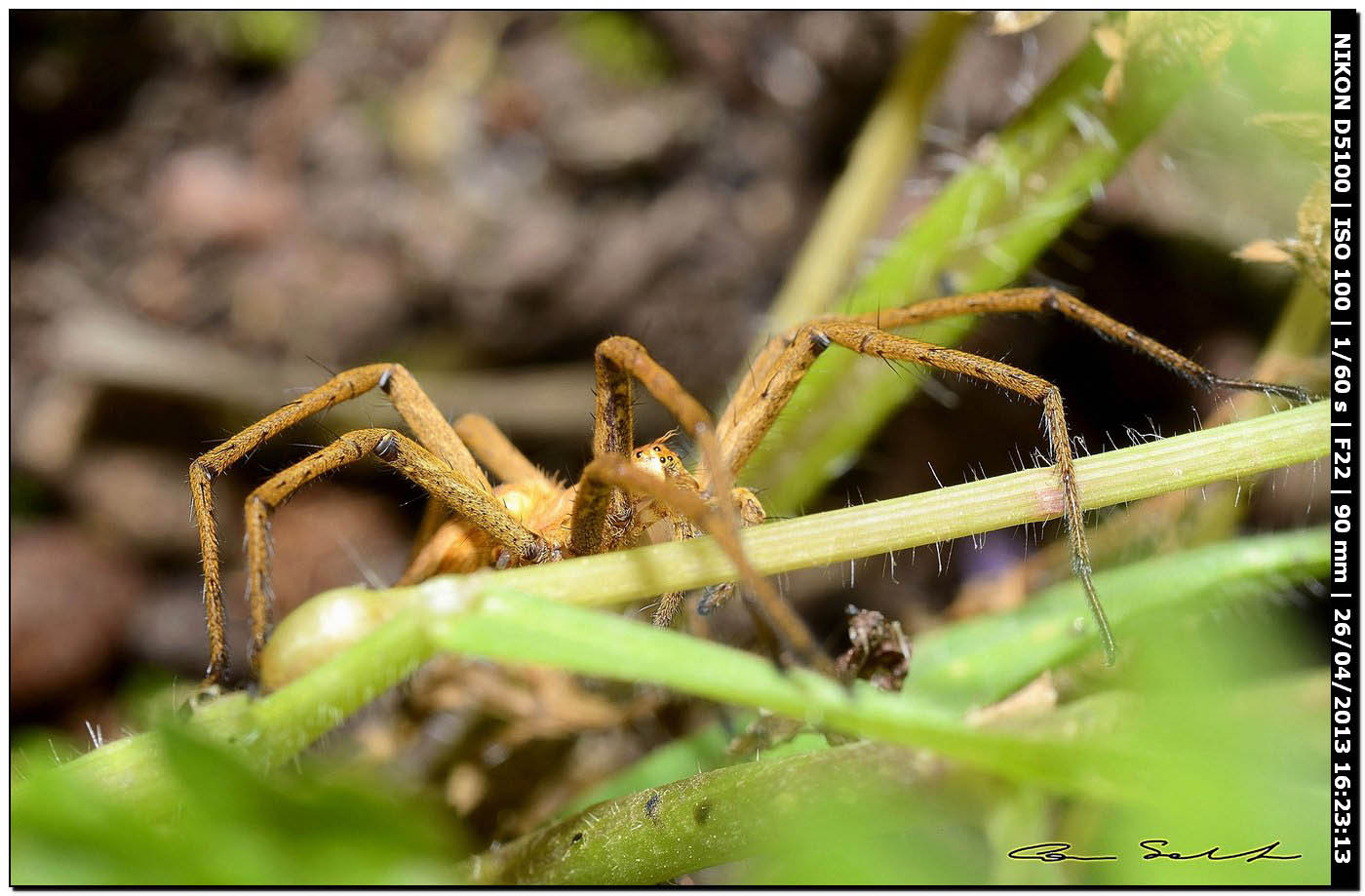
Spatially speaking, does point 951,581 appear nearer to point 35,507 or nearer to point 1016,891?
point 1016,891

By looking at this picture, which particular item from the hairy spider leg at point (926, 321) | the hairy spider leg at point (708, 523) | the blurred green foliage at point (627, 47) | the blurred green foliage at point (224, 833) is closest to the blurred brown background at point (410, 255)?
the blurred green foliage at point (627, 47)

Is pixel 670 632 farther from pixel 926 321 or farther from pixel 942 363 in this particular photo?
pixel 926 321

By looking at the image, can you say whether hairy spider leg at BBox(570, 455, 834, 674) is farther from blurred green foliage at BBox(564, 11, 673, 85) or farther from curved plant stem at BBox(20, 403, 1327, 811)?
blurred green foliage at BBox(564, 11, 673, 85)

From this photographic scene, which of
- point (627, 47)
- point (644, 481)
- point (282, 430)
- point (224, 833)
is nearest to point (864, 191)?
point (627, 47)

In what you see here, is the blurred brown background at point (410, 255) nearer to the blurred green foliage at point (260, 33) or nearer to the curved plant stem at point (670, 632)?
the blurred green foliage at point (260, 33)

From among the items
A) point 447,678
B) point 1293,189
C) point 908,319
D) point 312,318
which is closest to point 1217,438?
point 908,319

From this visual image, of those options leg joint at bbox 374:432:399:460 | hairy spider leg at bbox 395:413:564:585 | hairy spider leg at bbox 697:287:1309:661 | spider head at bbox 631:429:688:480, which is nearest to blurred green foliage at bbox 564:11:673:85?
hairy spider leg at bbox 395:413:564:585

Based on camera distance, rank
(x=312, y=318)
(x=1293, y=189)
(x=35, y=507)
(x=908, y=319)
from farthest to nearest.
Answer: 1. (x=312, y=318)
2. (x=35, y=507)
3. (x=1293, y=189)
4. (x=908, y=319)
